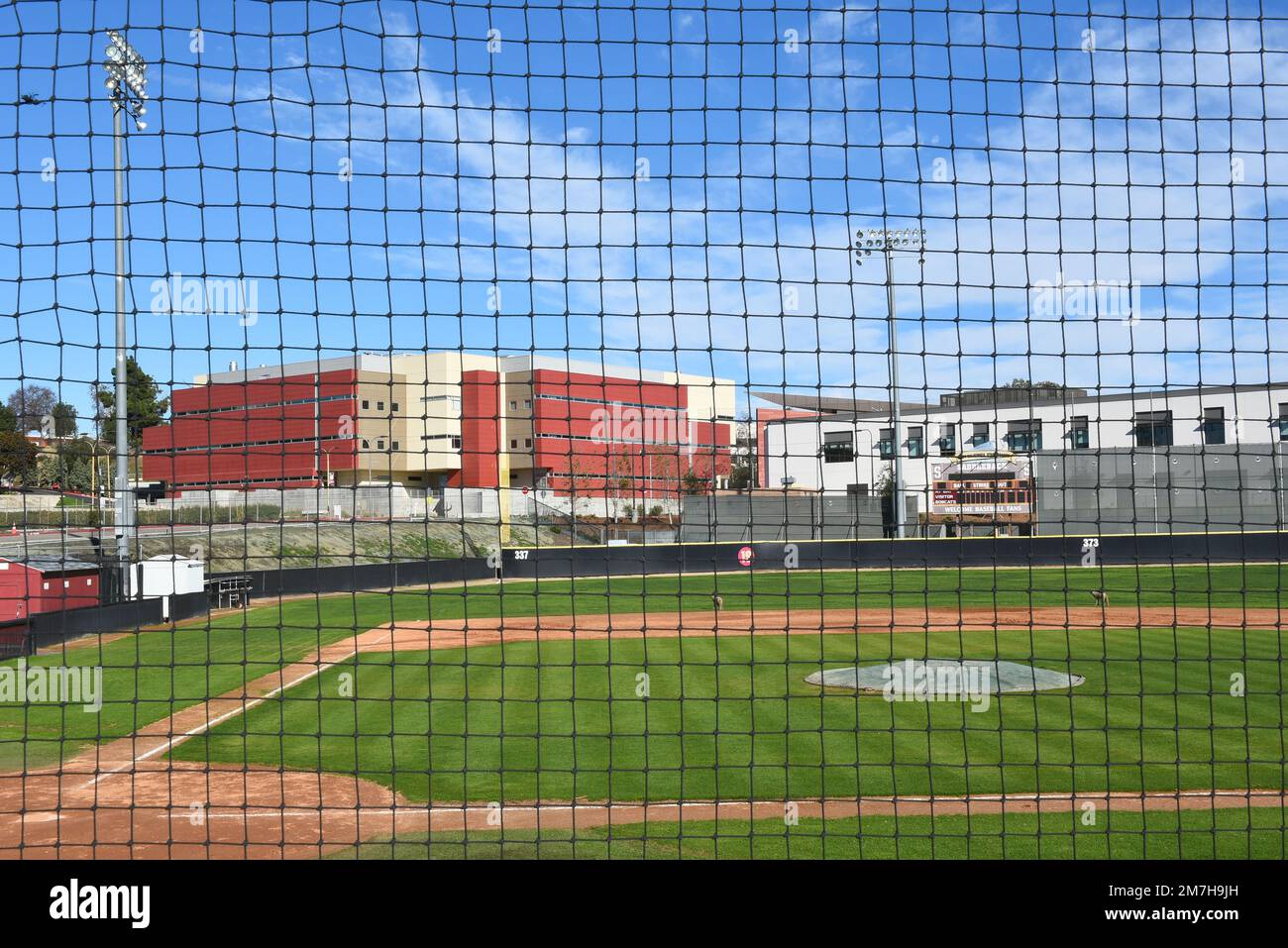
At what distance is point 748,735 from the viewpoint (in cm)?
870

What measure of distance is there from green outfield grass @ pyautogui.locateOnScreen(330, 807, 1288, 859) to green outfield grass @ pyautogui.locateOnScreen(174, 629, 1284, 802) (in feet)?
1.27

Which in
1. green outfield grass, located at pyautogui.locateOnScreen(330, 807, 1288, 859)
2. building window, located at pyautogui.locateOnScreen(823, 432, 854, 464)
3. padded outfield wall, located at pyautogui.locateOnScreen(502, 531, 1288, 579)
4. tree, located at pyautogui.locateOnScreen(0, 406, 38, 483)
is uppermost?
tree, located at pyautogui.locateOnScreen(0, 406, 38, 483)

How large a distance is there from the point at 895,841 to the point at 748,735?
1933 mm

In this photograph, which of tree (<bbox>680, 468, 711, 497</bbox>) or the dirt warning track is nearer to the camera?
the dirt warning track

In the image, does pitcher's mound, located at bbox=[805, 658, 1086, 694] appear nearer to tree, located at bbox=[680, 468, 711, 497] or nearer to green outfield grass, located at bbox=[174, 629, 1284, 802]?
green outfield grass, located at bbox=[174, 629, 1284, 802]

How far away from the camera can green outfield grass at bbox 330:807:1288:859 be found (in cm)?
672

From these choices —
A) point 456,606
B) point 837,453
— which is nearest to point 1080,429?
point 837,453

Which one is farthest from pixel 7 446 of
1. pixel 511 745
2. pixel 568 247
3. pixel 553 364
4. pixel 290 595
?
pixel 290 595

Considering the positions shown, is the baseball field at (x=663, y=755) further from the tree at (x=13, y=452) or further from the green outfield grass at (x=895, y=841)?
the tree at (x=13, y=452)

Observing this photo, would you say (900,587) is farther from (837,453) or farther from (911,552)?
(837,453)

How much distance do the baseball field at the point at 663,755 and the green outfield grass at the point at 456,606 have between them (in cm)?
13

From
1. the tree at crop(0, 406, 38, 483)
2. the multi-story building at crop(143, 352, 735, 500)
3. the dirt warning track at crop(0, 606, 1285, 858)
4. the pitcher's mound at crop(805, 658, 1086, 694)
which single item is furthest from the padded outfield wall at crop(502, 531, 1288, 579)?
the dirt warning track at crop(0, 606, 1285, 858)

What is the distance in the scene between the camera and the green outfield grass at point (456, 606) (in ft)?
39.8

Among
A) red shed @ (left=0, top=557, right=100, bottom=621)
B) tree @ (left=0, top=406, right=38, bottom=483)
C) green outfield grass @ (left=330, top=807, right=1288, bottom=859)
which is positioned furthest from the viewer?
red shed @ (left=0, top=557, right=100, bottom=621)
